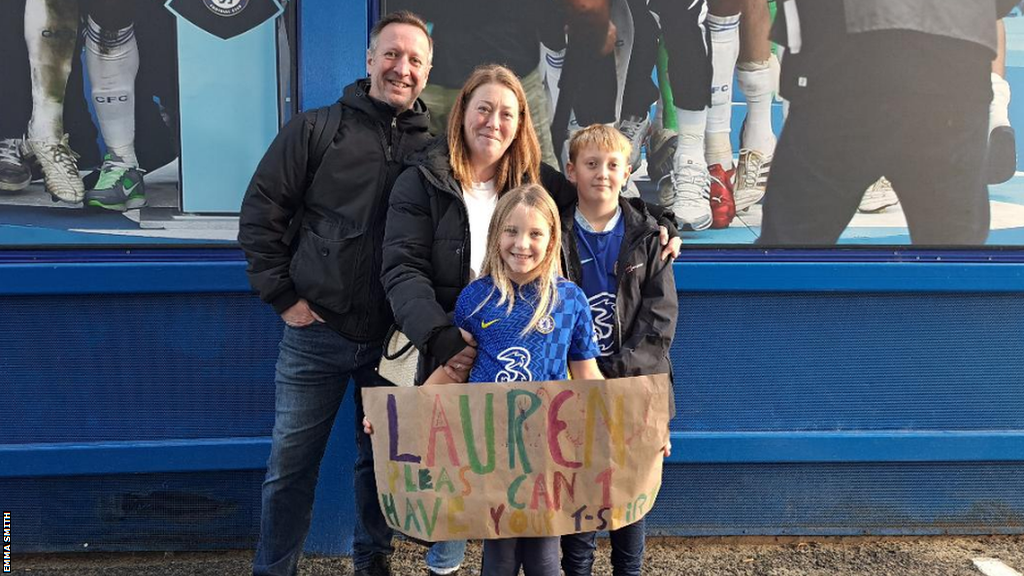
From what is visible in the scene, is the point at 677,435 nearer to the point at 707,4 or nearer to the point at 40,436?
the point at 707,4

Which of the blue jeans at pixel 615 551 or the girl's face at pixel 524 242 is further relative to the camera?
the blue jeans at pixel 615 551

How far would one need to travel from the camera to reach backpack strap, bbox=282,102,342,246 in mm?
2818

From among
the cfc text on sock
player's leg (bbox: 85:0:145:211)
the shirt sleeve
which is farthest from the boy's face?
the cfc text on sock

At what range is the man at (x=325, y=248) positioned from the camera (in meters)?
2.80

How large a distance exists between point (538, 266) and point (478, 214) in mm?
295

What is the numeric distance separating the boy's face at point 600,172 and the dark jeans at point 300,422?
0.84 metres

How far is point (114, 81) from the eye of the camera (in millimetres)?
3266

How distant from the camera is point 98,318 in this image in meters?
3.33

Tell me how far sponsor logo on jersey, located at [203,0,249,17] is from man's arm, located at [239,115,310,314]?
28.4 inches

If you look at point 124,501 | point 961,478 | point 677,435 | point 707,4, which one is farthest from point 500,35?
point 961,478

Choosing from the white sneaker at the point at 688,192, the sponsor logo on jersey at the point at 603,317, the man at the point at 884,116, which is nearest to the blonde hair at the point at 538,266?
the sponsor logo on jersey at the point at 603,317

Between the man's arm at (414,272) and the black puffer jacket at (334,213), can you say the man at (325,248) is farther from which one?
the man's arm at (414,272)

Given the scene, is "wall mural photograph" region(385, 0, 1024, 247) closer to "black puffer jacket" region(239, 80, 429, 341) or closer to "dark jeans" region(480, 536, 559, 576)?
"black puffer jacket" region(239, 80, 429, 341)

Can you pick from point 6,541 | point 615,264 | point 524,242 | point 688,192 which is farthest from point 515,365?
point 6,541
